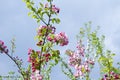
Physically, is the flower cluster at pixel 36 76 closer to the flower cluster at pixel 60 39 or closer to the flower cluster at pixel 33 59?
the flower cluster at pixel 33 59

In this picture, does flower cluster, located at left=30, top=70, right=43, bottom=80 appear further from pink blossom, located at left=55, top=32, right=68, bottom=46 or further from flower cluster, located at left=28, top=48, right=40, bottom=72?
pink blossom, located at left=55, top=32, right=68, bottom=46

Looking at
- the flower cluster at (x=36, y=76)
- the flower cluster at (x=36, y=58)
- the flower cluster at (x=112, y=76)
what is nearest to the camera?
the flower cluster at (x=36, y=76)

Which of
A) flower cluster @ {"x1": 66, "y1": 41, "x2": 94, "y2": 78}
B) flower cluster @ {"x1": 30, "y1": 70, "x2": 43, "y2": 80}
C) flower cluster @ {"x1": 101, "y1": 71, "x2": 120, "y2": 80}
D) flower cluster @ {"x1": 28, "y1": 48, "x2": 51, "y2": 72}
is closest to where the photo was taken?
flower cluster @ {"x1": 30, "y1": 70, "x2": 43, "y2": 80}

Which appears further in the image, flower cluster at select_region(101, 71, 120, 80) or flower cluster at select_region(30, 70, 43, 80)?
flower cluster at select_region(101, 71, 120, 80)

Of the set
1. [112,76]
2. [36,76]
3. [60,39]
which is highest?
[60,39]

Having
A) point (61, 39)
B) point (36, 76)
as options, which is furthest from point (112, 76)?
point (36, 76)

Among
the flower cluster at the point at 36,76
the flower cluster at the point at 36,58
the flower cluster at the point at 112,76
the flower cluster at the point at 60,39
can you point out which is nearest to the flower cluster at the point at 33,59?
the flower cluster at the point at 36,58

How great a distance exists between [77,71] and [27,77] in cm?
457

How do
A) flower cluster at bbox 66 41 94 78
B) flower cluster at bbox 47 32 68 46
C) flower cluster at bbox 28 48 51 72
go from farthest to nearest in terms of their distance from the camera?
1. flower cluster at bbox 66 41 94 78
2. flower cluster at bbox 47 32 68 46
3. flower cluster at bbox 28 48 51 72

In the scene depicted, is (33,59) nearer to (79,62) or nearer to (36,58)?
(36,58)

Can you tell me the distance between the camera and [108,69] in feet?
34.1

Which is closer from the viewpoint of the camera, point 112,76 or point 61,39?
point 61,39

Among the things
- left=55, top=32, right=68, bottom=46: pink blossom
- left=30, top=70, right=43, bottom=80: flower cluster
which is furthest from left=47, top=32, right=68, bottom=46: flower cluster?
left=30, top=70, right=43, bottom=80: flower cluster

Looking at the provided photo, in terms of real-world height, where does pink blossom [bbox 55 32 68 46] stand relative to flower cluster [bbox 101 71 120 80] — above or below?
above
